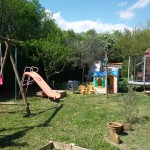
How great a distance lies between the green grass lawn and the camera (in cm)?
775

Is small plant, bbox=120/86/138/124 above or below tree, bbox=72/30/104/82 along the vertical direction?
below

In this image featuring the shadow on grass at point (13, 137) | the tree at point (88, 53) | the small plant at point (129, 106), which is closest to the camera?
the shadow on grass at point (13, 137)

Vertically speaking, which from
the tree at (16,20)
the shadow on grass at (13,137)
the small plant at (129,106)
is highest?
the tree at (16,20)

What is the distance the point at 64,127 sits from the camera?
9.41 metres

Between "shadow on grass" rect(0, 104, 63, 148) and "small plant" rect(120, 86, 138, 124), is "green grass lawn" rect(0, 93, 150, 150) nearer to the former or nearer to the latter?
"shadow on grass" rect(0, 104, 63, 148)

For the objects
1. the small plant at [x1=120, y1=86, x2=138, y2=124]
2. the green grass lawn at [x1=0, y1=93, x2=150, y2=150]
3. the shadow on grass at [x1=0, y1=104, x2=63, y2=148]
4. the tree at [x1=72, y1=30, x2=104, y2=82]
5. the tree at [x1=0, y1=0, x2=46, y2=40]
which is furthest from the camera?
the tree at [x1=0, y1=0, x2=46, y2=40]

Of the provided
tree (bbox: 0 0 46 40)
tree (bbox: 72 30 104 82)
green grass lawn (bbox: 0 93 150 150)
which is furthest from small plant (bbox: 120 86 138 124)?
tree (bbox: 0 0 46 40)

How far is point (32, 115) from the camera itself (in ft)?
36.8

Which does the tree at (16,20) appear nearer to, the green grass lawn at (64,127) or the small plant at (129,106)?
the green grass lawn at (64,127)

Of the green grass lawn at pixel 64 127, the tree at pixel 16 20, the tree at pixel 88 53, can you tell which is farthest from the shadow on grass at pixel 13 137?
the tree at pixel 16 20

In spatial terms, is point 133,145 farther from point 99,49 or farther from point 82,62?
point 99,49

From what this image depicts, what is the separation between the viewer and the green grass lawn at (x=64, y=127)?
7.75 meters

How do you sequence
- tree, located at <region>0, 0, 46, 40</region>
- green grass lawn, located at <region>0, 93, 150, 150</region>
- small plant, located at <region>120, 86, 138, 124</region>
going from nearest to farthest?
green grass lawn, located at <region>0, 93, 150, 150</region> < small plant, located at <region>120, 86, 138, 124</region> < tree, located at <region>0, 0, 46, 40</region>

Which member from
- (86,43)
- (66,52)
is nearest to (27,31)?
(86,43)
